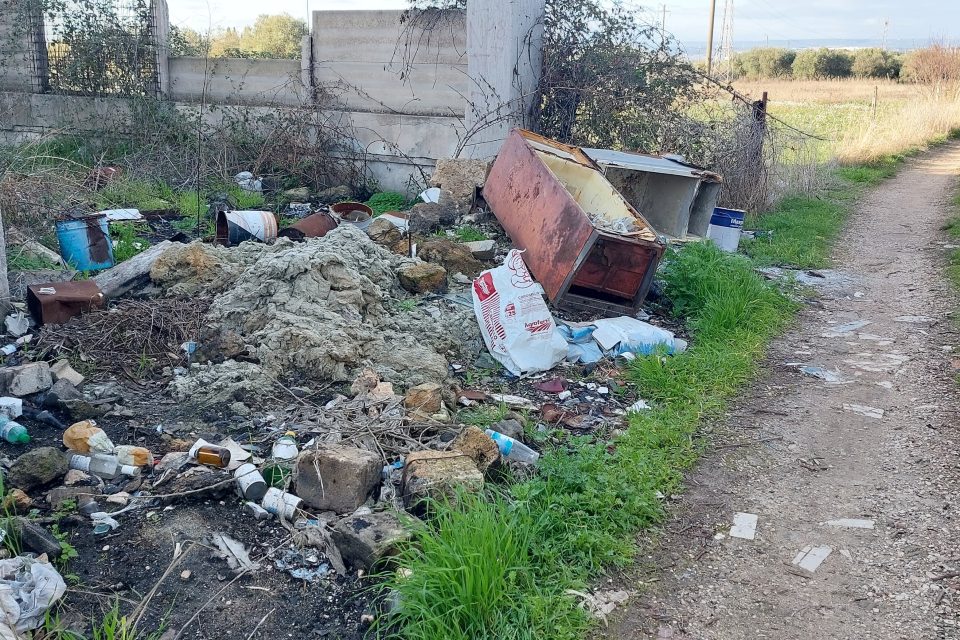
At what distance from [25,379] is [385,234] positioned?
3421 millimetres

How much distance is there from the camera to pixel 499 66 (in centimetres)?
926

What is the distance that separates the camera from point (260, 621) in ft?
9.05

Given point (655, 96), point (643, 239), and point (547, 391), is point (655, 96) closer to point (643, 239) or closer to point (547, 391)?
point (643, 239)

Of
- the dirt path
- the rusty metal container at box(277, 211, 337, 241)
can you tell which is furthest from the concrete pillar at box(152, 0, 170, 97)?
the dirt path

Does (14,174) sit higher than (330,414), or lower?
higher

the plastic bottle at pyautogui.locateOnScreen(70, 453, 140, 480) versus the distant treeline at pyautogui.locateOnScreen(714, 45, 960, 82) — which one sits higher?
the distant treeline at pyautogui.locateOnScreen(714, 45, 960, 82)

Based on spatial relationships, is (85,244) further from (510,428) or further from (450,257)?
(510,428)

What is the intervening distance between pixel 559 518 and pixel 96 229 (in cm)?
529

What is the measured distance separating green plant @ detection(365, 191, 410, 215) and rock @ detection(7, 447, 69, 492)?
6312mm

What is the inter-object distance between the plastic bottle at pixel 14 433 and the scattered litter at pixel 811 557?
3.76 meters

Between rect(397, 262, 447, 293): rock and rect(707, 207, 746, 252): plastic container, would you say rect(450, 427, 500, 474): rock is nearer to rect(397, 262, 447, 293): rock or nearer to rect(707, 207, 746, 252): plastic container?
rect(397, 262, 447, 293): rock

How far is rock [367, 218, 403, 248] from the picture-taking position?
6.97 metres

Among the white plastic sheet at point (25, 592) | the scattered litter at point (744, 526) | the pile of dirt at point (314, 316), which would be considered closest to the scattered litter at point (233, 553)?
the white plastic sheet at point (25, 592)

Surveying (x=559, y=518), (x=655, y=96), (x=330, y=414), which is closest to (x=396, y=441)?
(x=330, y=414)
